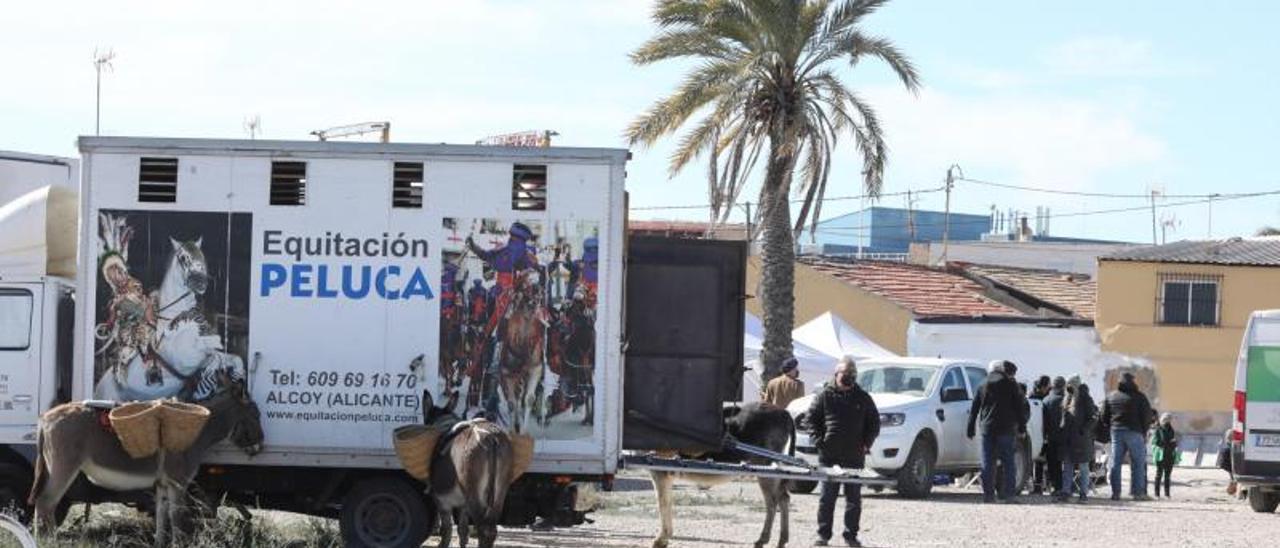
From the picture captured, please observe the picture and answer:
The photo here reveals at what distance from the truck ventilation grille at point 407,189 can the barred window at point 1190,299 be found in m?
35.4

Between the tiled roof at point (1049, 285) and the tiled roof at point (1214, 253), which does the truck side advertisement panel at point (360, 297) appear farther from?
the tiled roof at point (1049, 285)

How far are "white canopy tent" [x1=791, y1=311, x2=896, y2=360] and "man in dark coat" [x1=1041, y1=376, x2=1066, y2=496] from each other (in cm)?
821

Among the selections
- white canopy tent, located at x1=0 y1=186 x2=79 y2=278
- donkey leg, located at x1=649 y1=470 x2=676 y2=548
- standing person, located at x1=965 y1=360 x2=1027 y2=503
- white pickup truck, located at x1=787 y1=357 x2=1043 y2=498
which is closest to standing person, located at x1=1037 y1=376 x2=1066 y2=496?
white pickup truck, located at x1=787 y1=357 x2=1043 y2=498

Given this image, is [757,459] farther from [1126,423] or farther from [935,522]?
[1126,423]

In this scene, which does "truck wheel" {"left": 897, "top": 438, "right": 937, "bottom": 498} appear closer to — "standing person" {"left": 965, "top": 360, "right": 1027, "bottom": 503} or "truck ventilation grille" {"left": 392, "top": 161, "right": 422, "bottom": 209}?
"standing person" {"left": 965, "top": 360, "right": 1027, "bottom": 503}

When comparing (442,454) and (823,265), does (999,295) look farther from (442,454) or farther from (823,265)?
(442,454)

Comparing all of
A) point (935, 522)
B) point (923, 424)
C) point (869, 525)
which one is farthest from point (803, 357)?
point (869, 525)

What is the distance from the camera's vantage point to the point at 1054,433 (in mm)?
24906

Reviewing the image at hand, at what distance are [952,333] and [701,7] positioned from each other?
51.2ft

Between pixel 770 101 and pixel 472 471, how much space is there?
16.3 m

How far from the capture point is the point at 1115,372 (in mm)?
44750

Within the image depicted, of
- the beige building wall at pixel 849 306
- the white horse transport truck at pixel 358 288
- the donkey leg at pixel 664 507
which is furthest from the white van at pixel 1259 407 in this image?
the beige building wall at pixel 849 306

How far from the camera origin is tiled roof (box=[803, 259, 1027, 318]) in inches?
1827

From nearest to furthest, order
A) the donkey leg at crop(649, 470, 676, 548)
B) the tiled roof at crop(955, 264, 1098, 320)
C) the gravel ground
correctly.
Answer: the donkey leg at crop(649, 470, 676, 548) < the gravel ground < the tiled roof at crop(955, 264, 1098, 320)
